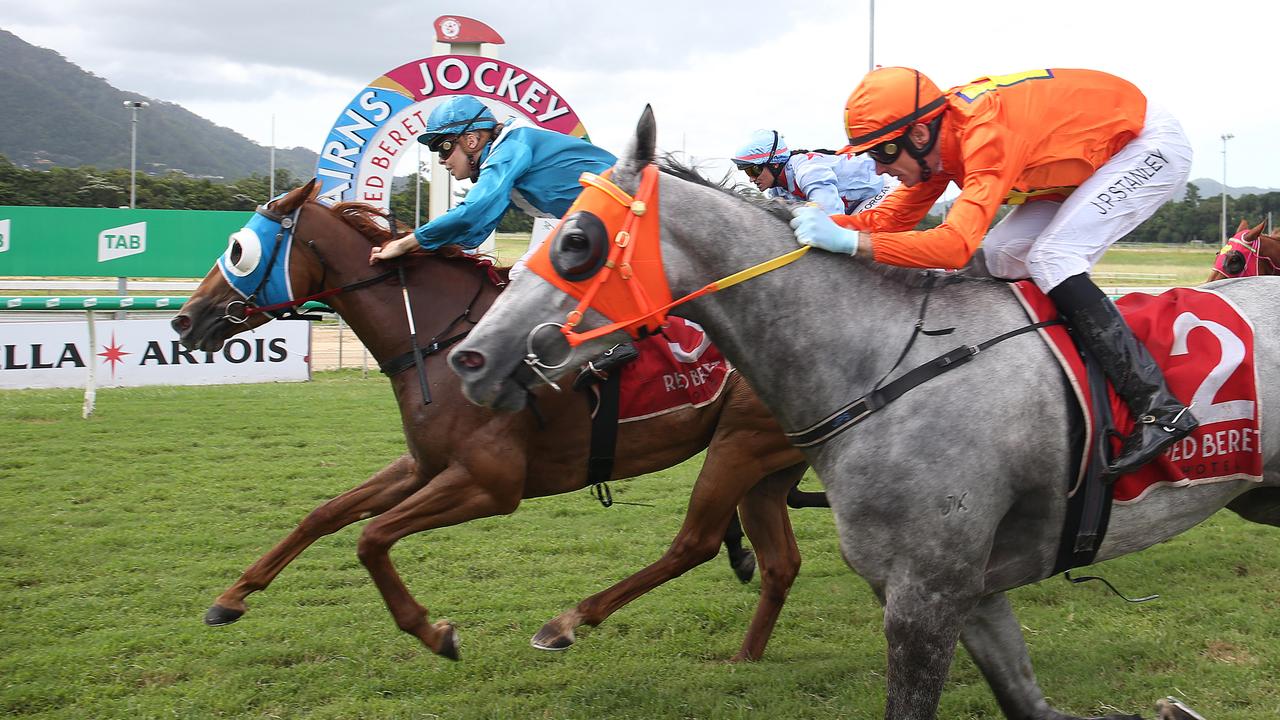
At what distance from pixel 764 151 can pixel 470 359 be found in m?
3.96

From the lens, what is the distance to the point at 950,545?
2.58 meters

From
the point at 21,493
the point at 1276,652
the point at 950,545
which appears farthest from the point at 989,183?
the point at 21,493

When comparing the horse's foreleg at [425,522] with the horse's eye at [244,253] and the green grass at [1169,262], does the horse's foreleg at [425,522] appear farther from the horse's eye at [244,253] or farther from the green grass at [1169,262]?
the green grass at [1169,262]

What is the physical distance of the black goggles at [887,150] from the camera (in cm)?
288

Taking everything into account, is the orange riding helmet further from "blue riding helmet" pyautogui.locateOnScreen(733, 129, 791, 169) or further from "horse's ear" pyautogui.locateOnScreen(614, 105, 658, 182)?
"blue riding helmet" pyautogui.locateOnScreen(733, 129, 791, 169)

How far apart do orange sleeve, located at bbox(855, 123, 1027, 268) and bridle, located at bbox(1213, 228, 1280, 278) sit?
4.79m

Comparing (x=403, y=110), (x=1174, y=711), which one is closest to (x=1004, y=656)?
(x=1174, y=711)

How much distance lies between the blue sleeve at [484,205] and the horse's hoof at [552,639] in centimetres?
170

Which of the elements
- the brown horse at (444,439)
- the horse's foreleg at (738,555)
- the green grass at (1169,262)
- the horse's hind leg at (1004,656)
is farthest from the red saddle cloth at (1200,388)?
the green grass at (1169,262)

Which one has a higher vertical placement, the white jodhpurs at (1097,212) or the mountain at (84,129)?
the mountain at (84,129)

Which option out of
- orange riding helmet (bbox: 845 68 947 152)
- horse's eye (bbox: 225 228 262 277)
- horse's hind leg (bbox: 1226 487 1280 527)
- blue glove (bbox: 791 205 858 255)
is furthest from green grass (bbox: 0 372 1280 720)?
orange riding helmet (bbox: 845 68 947 152)

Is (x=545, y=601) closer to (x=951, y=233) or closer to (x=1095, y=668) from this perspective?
(x=1095, y=668)

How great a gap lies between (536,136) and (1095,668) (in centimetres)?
334

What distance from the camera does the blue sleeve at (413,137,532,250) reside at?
4.32m
